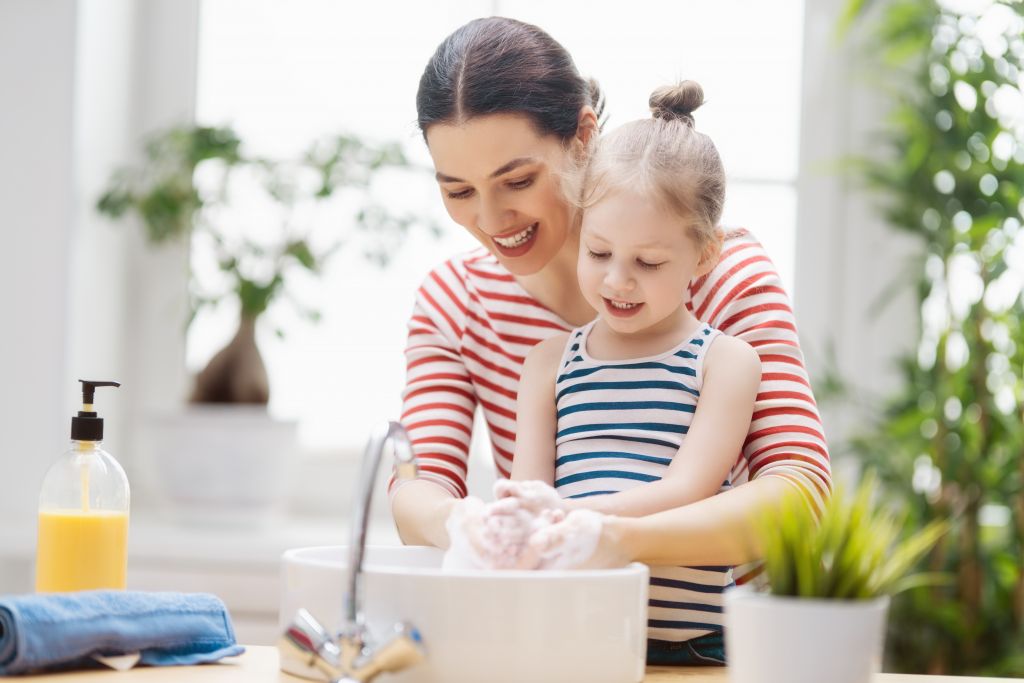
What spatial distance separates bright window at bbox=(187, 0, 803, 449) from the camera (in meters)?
3.02

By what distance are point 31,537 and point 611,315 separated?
1.67 metres

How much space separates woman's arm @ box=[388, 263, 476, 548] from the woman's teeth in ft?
0.58

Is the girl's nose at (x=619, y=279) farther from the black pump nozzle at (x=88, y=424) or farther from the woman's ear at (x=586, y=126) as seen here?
the black pump nozzle at (x=88, y=424)

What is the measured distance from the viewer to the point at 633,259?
1187mm

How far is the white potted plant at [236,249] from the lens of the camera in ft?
8.41

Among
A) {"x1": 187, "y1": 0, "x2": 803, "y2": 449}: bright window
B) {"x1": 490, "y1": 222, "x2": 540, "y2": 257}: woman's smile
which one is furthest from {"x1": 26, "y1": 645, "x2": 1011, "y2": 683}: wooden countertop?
{"x1": 187, "y1": 0, "x2": 803, "y2": 449}: bright window

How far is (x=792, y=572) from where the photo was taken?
0.80 m

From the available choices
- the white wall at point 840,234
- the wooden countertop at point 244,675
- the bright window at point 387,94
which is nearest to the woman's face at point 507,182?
the wooden countertop at point 244,675

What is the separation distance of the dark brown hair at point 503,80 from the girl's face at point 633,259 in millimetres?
243

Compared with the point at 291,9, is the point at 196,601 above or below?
below

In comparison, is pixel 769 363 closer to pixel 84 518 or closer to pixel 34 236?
pixel 84 518

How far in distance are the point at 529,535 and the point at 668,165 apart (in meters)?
0.44

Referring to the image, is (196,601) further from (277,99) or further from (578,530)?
(277,99)

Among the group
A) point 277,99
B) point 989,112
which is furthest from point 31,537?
point 989,112
